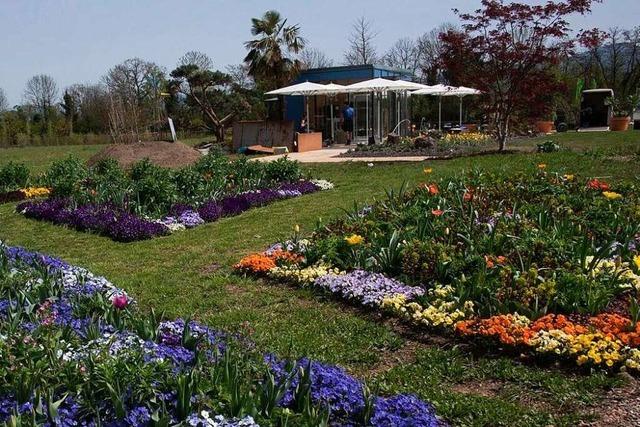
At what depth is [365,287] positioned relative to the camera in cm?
518

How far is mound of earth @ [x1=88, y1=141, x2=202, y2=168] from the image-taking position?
14.8 metres

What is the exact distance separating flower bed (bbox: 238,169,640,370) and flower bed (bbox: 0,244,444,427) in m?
1.27

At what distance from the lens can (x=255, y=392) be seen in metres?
3.02

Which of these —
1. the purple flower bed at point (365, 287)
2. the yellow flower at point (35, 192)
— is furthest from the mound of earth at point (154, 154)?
the purple flower bed at point (365, 287)

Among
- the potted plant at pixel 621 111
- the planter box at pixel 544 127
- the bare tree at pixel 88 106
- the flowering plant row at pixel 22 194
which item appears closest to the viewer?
the flowering plant row at pixel 22 194

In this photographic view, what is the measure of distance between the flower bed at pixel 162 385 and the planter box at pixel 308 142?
20.2 m

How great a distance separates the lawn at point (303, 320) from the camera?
3484 mm

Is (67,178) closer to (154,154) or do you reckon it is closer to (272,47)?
(154,154)

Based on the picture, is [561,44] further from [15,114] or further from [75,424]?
[15,114]

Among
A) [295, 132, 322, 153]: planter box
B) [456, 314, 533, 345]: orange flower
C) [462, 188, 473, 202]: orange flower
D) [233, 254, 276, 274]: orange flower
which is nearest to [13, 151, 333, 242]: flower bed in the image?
[233, 254, 276, 274]: orange flower

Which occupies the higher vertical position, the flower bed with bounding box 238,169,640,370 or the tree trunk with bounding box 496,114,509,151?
the tree trunk with bounding box 496,114,509,151

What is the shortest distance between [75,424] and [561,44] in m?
16.6

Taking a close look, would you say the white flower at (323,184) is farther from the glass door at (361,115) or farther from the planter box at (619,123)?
the planter box at (619,123)

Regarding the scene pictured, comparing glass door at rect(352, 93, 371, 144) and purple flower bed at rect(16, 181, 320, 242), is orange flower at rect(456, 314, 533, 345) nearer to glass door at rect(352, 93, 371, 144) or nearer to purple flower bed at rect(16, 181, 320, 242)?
purple flower bed at rect(16, 181, 320, 242)
